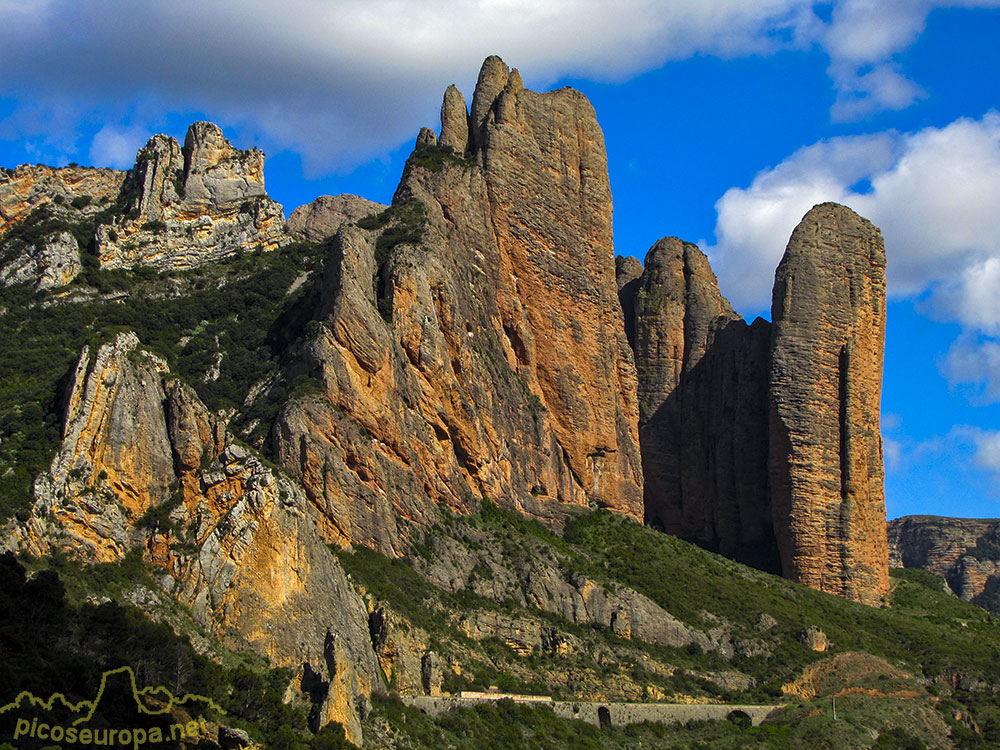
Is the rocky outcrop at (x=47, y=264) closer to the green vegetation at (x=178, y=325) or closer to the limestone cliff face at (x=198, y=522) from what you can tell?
the green vegetation at (x=178, y=325)

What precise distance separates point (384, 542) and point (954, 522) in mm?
135574

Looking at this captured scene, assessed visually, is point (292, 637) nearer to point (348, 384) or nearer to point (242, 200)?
point (348, 384)

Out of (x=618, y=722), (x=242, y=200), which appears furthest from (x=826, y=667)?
(x=242, y=200)

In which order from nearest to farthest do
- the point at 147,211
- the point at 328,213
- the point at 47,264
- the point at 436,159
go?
1. the point at 47,264
2. the point at 436,159
3. the point at 147,211
4. the point at 328,213

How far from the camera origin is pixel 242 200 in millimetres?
116750

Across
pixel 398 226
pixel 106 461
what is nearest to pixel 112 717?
pixel 106 461

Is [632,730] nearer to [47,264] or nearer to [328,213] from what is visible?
[47,264]

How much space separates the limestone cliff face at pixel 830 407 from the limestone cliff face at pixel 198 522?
58.8 metres

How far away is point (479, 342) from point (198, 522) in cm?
3642

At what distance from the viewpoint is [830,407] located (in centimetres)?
12162

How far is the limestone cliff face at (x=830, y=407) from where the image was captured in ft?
387

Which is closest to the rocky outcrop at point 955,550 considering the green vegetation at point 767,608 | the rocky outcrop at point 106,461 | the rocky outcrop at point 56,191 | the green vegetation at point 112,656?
→ the green vegetation at point 767,608

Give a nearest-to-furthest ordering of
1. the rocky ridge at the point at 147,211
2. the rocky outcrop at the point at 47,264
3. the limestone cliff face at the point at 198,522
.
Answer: the limestone cliff face at the point at 198,522 < the rocky outcrop at the point at 47,264 < the rocky ridge at the point at 147,211

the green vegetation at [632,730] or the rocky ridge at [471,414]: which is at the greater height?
the rocky ridge at [471,414]
